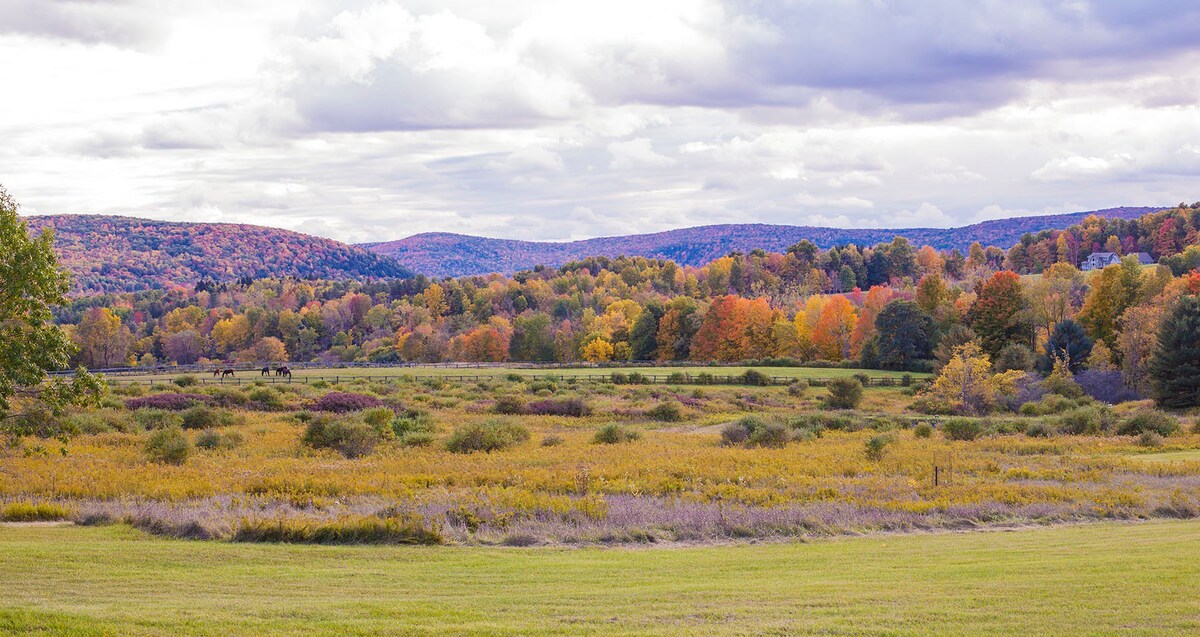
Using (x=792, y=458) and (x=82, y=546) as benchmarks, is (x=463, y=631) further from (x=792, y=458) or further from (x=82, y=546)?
(x=792, y=458)

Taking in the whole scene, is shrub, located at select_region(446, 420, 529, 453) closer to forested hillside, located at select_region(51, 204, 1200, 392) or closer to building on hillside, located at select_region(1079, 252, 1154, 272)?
forested hillside, located at select_region(51, 204, 1200, 392)

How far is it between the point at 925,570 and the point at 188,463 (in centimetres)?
2455

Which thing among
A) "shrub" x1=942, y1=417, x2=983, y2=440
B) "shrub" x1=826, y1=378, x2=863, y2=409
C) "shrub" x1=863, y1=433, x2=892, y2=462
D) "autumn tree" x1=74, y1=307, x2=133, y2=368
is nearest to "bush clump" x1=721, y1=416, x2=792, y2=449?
"shrub" x1=863, y1=433, x2=892, y2=462

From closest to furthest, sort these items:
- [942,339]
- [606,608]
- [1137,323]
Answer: [606,608]
[1137,323]
[942,339]

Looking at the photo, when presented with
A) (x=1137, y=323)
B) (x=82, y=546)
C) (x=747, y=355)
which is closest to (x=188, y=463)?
(x=82, y=546)

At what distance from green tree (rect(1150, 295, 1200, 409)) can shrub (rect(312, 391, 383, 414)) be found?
141 feet

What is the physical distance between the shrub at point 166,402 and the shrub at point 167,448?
17908 millimetres

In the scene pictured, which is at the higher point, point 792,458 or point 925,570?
point 925,570

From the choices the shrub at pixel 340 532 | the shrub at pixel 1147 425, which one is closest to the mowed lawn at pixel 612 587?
the shrub at pixel 340 532

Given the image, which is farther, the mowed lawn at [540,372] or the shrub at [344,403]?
the mowed lawn at [540,372]

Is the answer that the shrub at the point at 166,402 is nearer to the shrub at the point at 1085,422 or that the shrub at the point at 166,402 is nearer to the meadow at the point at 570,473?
the meadow at the point at 570,473

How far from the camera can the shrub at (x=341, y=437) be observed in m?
35.7

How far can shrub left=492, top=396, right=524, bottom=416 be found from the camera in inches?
2140

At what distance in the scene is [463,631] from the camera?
34.0 feet
